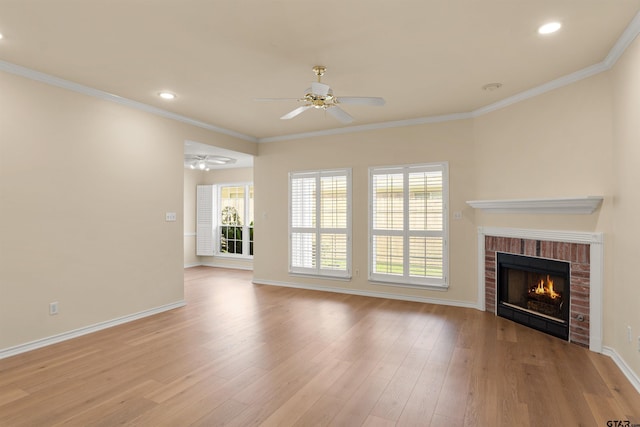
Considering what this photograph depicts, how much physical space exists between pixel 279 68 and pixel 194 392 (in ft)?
9.68

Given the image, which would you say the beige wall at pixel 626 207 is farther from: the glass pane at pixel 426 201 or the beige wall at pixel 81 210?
the beige wall at pixel 81 210

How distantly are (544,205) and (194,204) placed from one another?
7.86 m

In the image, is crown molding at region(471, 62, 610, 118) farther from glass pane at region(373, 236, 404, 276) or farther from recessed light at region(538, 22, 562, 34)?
glass pane at region(373, 236, 404, 276)

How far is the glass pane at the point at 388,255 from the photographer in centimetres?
552

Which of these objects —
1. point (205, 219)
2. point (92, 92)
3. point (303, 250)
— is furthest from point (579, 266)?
point (205, 219)

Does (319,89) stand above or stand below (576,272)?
above

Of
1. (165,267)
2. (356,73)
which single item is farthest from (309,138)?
(165,267)

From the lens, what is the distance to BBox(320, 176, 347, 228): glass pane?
19.7ft

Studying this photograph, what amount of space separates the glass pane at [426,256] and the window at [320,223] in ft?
3.54

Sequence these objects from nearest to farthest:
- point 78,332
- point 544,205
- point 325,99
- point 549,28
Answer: point 549,28 < point 325,99 < point 544,205 < point 78,332

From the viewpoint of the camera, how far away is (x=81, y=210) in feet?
12.9

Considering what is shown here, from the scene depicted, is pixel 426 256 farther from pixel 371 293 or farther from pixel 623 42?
pixel 623 42

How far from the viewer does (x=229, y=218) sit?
9.02m

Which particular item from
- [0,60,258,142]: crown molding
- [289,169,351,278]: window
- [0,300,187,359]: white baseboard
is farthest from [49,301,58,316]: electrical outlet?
[289,169,351,278]: window
